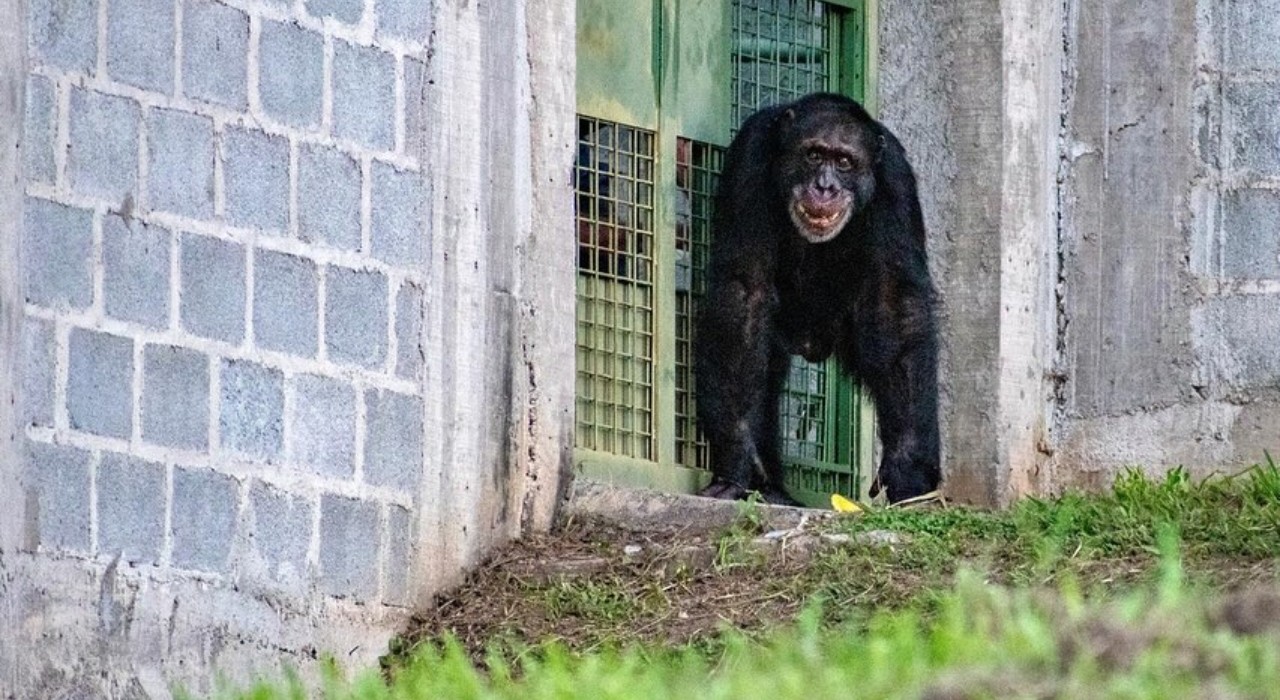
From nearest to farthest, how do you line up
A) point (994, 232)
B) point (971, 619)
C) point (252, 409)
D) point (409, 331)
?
point (971, 619) < point (252, 409) < point (409, 331) < point (994, 232)

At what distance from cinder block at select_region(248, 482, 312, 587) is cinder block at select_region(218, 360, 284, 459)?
115 mm

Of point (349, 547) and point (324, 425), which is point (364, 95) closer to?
point (324, 425)

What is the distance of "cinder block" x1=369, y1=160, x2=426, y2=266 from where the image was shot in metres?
7.97

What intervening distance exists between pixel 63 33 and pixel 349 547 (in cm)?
177

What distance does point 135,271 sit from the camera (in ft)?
22.8

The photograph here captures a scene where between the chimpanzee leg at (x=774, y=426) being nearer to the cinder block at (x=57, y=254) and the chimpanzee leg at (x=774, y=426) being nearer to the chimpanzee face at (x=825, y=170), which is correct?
the chimpanzee face at (x=825, y=170)

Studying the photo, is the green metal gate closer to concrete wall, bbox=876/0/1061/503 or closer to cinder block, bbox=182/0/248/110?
concrete wall, bbox=876/0/1061/503

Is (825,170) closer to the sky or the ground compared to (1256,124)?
closer to the ground

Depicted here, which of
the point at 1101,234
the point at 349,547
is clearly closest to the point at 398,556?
the point at 349,547

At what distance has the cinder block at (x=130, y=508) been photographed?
22.4 ft

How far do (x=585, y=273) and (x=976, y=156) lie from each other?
5.36 feet

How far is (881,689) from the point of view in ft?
15.6

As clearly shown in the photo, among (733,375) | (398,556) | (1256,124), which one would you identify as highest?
(1256,124)

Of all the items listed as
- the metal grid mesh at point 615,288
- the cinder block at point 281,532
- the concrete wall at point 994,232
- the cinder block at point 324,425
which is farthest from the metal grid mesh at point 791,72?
the cinder block at point 281,532
